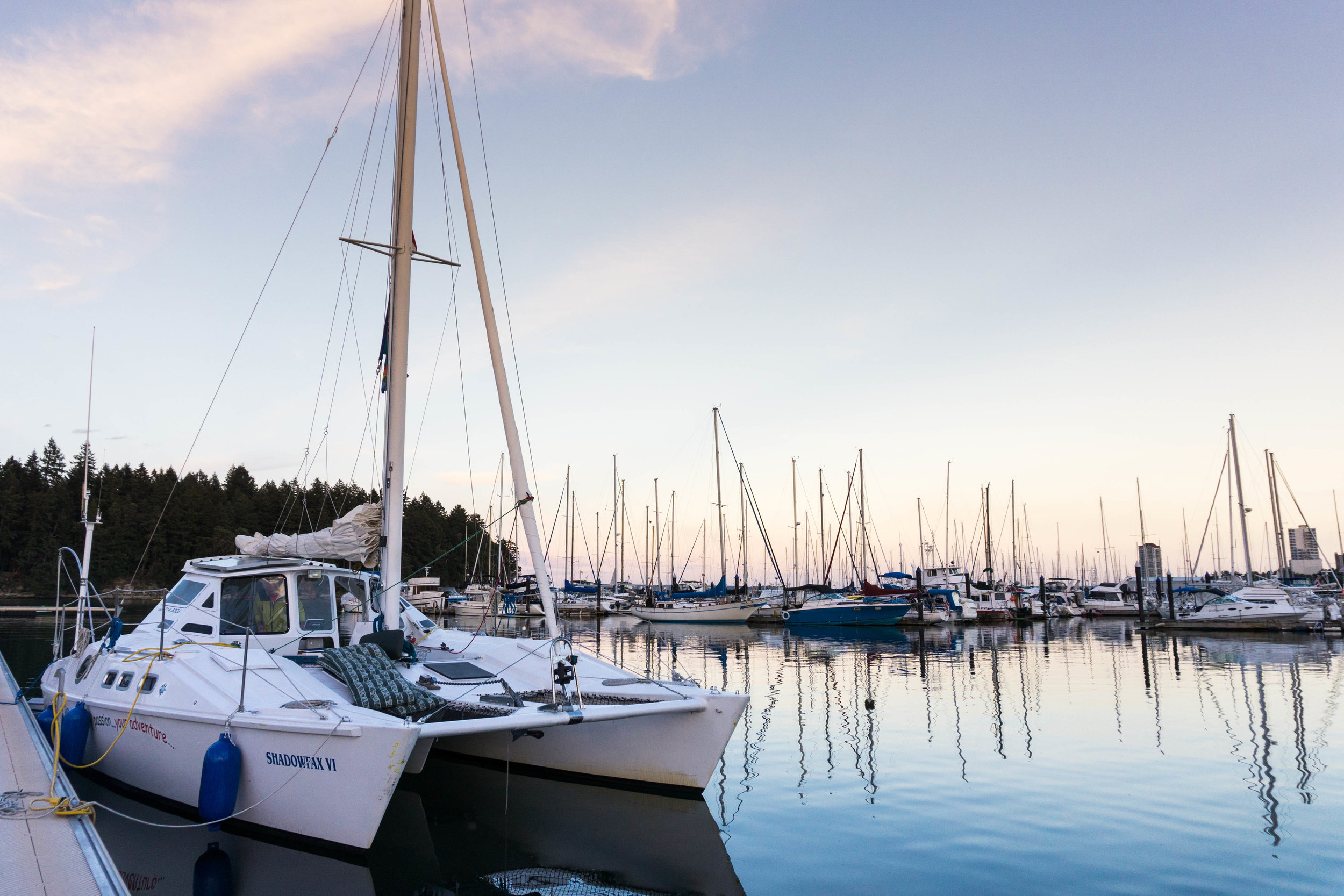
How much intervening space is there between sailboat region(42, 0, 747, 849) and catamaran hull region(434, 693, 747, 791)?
0.02m

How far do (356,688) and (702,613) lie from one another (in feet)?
136

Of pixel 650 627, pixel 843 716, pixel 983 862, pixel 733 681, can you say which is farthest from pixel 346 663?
pixel 650 627

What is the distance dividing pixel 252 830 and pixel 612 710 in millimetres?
3464

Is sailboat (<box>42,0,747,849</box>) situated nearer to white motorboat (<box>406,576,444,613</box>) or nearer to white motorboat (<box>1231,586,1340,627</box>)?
white motorboat (<box>1231,586,1340,627</box>)

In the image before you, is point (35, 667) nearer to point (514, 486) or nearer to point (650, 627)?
point (514, 486)

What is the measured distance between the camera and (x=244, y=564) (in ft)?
34.9

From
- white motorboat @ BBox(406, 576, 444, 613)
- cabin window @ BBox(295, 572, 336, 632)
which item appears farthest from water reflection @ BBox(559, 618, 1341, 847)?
white motorboat @ BBox(406, 576, 444, 613)

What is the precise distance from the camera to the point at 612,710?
8141 millimetres

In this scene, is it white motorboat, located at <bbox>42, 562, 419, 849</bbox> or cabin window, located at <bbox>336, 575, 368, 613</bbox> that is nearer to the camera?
white motorboat, located at <bbox>42, 562, 419, 849</bbox>

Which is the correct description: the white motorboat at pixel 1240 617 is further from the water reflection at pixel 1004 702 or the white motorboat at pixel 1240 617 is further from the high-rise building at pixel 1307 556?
the high-rise building at pixel 1307 556

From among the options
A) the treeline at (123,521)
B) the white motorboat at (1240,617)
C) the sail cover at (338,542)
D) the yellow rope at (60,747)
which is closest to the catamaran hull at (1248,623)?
the white motorboat at (1240,617)

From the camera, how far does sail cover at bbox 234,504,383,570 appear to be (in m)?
11.3

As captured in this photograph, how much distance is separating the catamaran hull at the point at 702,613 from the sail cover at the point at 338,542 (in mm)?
36631

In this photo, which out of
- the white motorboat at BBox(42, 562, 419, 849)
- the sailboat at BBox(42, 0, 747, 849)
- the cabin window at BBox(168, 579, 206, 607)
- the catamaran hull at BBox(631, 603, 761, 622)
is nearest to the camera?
the white motorboat at BBox(42, 562, 419, 849)
